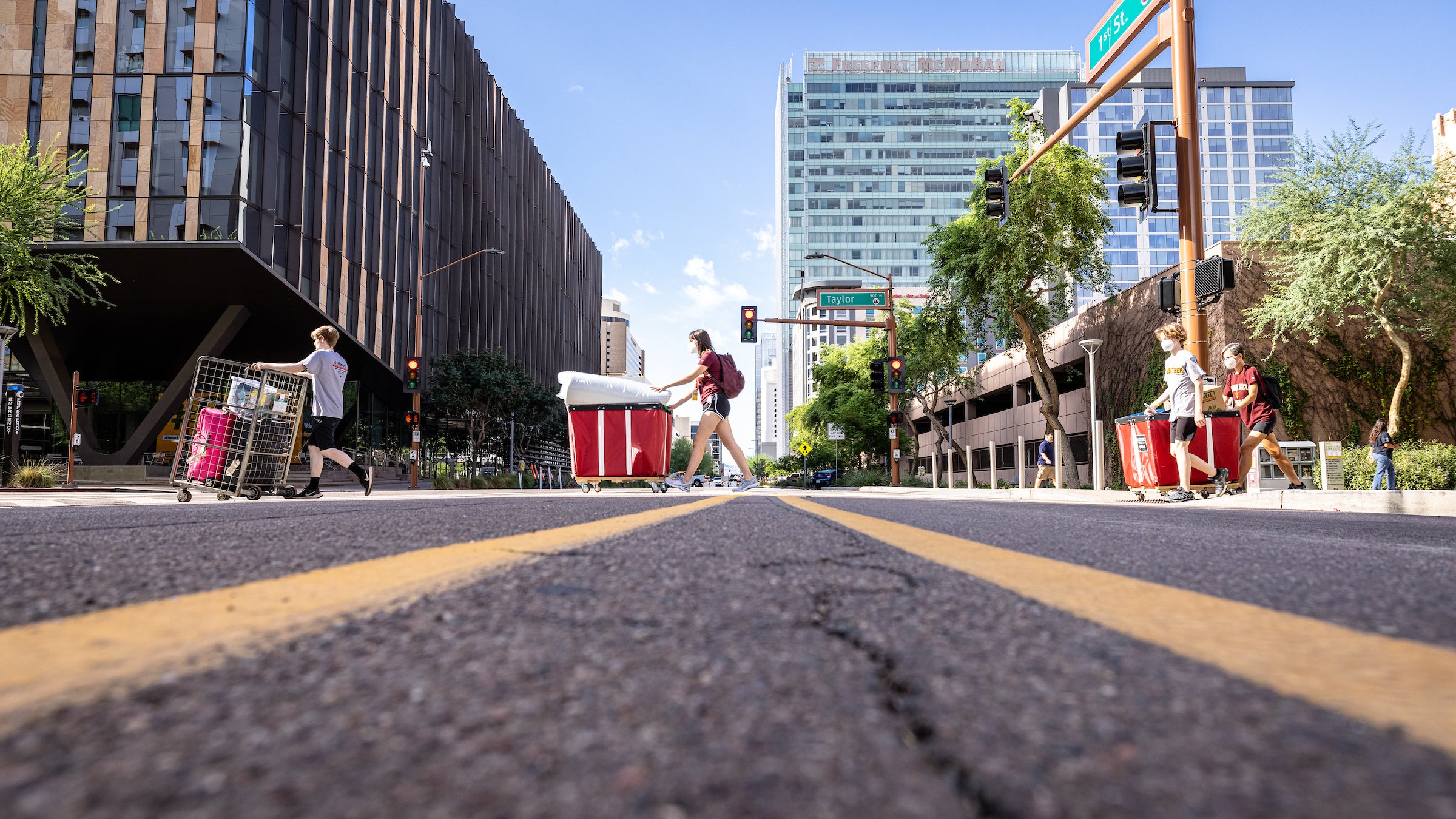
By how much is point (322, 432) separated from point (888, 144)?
455ft

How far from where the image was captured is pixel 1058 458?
23.1 meters

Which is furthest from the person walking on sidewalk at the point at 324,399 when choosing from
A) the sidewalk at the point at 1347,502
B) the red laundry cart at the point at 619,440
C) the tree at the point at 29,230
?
the tree at the point at 29,230

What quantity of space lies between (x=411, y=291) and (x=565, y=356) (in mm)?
36537

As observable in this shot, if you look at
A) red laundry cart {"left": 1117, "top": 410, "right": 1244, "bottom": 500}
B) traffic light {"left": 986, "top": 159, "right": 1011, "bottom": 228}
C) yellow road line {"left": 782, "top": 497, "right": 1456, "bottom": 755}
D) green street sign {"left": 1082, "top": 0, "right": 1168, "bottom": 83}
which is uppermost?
green street sign {"left": 1082, "top": 0, "right": 1168, "bottom": 83}

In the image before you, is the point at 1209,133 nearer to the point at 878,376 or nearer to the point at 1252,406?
the point at 878,376

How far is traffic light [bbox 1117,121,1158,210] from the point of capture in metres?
Answer: 10.8

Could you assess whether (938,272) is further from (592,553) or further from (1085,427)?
(592,553)

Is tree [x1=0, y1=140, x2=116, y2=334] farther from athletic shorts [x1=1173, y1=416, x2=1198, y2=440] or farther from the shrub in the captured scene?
athletic shorts [x1=1173, y1=416, x2=1198, y2=440]

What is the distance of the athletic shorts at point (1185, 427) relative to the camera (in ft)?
29.3

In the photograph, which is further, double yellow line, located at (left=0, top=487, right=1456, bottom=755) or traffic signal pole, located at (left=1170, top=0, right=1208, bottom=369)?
traffic signal pole, located at (left=1170, top=0, right=1208, bottom=369)

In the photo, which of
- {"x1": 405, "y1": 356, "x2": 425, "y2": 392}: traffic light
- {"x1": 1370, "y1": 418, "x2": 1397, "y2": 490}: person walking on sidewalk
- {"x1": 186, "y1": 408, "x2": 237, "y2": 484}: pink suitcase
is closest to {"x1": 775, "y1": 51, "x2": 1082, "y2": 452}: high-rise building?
{"x1": 405, "y1": 356, "x2": 425, "y2": 392}: traffic light

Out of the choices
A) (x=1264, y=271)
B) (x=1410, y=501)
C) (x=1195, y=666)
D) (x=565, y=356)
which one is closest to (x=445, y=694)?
(x=1195, y=666)

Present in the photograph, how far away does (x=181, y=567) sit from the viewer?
1962 mm

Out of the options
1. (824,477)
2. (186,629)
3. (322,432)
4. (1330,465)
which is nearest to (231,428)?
(322,432)
